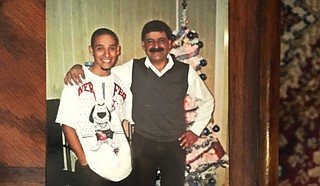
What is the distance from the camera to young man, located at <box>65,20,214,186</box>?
1115 mm

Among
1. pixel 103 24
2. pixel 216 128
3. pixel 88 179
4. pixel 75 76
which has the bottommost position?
pixel 88 179

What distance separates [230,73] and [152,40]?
166 mm

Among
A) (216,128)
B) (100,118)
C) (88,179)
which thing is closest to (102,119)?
(100,118)

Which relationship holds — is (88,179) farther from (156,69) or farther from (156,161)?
(156,69)

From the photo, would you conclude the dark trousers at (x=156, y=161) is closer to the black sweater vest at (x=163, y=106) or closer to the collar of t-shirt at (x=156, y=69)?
the black sweater vest at (x=163, y=106)

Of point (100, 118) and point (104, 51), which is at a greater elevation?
point (104, 51)

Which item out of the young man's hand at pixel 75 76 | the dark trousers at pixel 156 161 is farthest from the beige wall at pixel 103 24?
the dark trousers at pixel 156 161

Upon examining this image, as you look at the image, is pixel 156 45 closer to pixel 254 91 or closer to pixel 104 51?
pixel 104 51

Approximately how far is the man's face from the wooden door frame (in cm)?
13

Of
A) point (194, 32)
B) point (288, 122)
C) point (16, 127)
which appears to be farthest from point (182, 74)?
point (16, 127)

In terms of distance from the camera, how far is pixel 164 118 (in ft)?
3.67

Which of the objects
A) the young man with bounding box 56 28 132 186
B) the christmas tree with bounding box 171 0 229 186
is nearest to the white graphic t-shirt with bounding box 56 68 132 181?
the young man with bounding box 56 28 132 186

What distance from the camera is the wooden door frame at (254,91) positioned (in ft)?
3.44

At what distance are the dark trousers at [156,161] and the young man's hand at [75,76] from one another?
155mm
